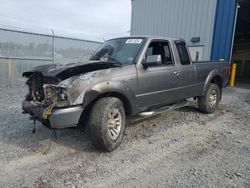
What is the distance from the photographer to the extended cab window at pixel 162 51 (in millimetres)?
5204

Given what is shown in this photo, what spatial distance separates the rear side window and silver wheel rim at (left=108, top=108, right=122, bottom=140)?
2352 mm

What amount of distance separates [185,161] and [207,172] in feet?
1.39

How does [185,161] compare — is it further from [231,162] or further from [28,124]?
[28,124]

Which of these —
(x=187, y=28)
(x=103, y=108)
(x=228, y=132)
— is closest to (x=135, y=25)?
(x=187, y=28)

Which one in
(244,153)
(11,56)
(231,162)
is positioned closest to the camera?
(231,162)

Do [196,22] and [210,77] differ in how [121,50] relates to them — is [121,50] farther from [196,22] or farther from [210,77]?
[196,22]

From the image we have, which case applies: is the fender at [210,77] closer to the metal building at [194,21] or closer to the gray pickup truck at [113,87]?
the gray pickup truck at [113,87]

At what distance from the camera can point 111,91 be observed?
13.5ft

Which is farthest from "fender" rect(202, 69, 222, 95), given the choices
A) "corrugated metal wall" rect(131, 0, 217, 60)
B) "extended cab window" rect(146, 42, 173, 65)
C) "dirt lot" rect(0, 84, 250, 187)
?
"corrugated metal wall" rect(131, 0, 217, 60)

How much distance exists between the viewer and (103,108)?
13.0 feet

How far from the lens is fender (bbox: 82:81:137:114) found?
3.84m

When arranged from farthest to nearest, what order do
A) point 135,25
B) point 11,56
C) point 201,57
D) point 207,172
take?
1. point 135,25
2. point 201,57
3. point 11,56
4. point 207,172

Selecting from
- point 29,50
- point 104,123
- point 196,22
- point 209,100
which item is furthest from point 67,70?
point 196,22

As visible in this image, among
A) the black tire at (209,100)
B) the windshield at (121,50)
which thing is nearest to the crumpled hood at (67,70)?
the windshield at (121,50)
